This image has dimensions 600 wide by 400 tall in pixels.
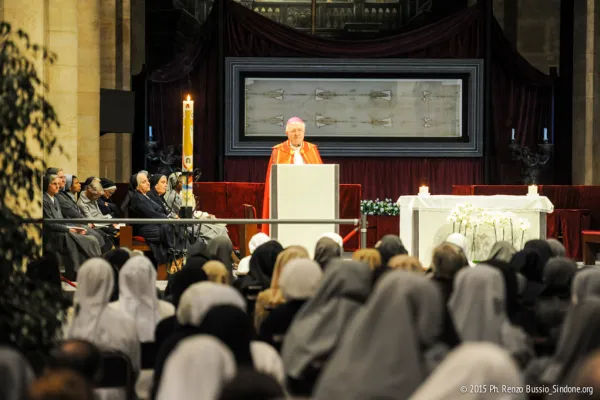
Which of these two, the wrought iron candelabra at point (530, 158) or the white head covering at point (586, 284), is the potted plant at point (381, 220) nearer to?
the wrought iron candelabra at point (530, 158)

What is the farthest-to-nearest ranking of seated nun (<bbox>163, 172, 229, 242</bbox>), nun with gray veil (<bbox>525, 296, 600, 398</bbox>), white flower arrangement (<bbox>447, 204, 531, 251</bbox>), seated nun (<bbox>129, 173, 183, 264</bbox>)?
seated nun (<bbox>163, 172, 229, 242</bbox>), seated nun (<bbox>129, 173, 183, 264</bbox>), white flower arrangement (<bbox>447, 204, 531, 251</bbox>), nun with gray veil (<bbox>525, 296, 600, 398</bbox>)

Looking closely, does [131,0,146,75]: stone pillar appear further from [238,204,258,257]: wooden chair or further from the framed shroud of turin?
[238,204,258,257]: wooden chair

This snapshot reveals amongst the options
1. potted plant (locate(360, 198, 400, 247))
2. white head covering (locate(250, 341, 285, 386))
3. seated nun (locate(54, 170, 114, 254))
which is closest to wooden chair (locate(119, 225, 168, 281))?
seated nun (locate(54, 170, 114, 254))

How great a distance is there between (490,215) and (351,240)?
4.36 metres

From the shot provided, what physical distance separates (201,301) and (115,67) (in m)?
15.6

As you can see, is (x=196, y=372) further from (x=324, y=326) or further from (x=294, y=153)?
(x=294, y=153)

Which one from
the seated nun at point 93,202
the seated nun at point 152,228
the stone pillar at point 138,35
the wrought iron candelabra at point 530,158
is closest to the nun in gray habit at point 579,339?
the seated nun at point 152,228

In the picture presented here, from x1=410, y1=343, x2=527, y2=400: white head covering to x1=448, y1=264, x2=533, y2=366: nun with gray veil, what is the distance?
1918 millimetres

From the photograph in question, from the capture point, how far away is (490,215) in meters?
12.3

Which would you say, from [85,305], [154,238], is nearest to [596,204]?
[154,238]

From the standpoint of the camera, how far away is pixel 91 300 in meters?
6.09

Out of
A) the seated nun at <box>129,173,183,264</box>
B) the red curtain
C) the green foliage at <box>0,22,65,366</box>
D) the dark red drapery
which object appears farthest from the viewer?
the red curtain

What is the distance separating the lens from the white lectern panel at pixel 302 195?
11.7 metres

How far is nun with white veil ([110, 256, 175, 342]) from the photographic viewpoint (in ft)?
22.1
